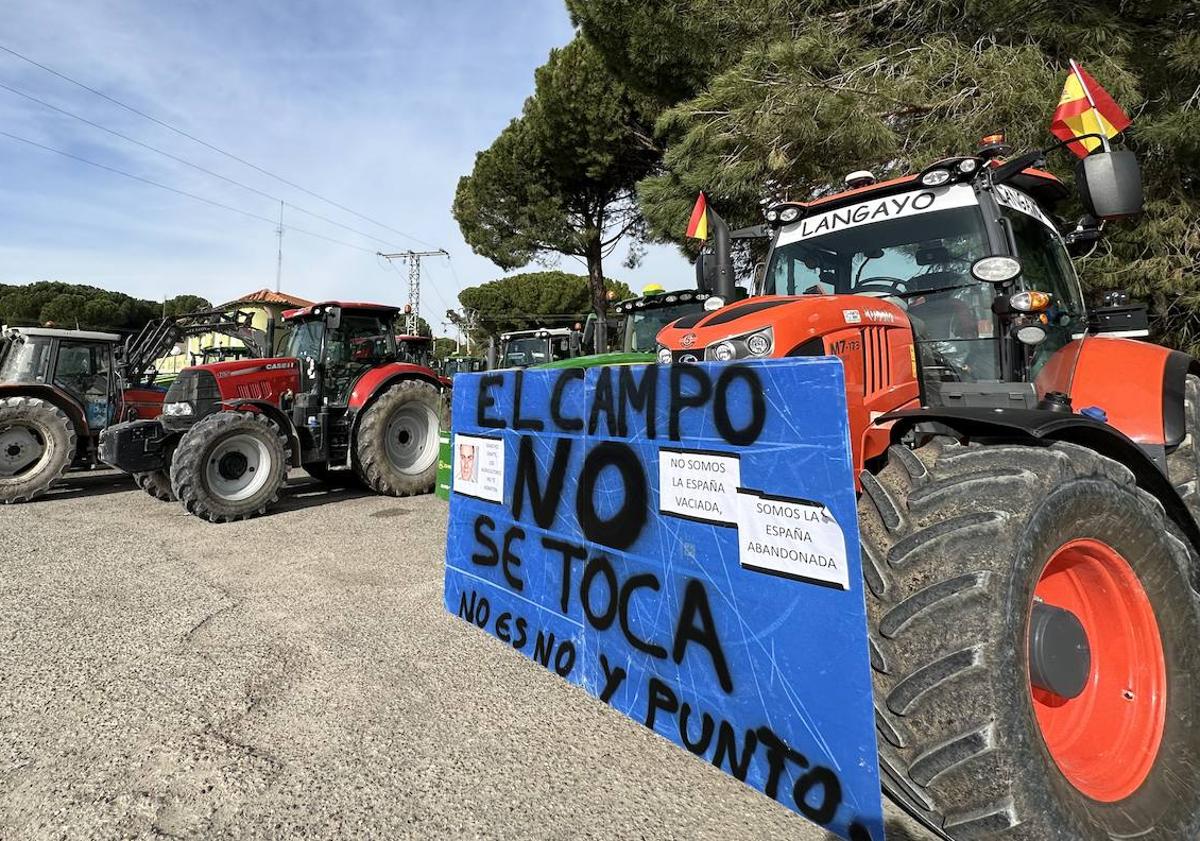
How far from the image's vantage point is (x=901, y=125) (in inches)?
244

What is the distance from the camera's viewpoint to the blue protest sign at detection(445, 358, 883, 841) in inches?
61.4

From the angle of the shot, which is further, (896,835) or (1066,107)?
(1066,107)

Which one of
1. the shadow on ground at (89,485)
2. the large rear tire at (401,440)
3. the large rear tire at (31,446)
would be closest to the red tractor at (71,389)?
the large rear tire at (31,446)

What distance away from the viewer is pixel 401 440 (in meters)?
8.22

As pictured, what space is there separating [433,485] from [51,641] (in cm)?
509

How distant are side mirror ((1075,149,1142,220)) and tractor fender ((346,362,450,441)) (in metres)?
7.01

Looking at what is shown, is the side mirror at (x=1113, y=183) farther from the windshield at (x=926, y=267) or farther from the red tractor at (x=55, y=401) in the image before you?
the red tractor at (x=55, y=401)

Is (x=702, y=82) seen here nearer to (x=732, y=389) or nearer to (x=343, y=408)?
(x=343, y=408)

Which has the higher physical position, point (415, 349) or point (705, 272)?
point (415, 349)

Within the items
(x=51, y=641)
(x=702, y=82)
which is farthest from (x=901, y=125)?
(x=51, y=641)

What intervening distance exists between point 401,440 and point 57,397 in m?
4.29

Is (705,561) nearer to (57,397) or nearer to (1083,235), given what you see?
(1083,235)

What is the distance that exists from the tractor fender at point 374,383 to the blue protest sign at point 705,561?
5533 mm

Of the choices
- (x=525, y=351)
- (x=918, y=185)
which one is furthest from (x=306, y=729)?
(x=525, y=351)
